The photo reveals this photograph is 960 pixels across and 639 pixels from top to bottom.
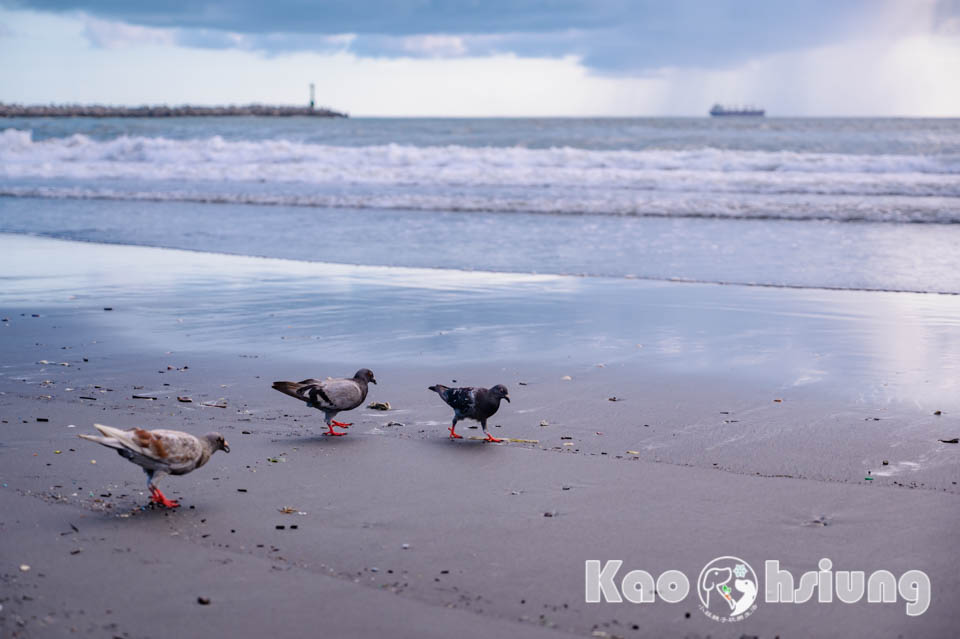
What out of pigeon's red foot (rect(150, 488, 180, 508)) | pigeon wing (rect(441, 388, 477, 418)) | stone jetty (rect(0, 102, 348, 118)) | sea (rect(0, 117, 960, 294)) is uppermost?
stone jetty (rect(0, 102, 348, 118))

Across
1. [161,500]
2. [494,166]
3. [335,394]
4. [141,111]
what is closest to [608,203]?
[494,166]

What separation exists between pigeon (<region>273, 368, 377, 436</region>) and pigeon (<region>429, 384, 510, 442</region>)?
0.62 meters

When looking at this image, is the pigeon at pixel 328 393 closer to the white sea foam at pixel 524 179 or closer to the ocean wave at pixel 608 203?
the ocean wave at pixel 608 203

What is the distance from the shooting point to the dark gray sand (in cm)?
341

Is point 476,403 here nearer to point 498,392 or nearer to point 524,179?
point 498,392

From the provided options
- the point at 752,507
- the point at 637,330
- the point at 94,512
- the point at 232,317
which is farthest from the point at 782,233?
the point at 94,512

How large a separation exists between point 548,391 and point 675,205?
14.6m

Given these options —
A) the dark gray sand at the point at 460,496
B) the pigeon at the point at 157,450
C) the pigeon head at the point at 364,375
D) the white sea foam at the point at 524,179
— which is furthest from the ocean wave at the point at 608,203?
the pigeon at the point at 157,450

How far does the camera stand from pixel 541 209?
20641mm

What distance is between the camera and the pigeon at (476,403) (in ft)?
18.5

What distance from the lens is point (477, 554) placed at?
3912 millimetres

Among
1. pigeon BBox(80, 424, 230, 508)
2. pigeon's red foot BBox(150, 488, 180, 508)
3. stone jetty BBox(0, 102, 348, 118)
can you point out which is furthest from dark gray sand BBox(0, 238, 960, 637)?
stone jetty BBox(0, 102, 348, 118)

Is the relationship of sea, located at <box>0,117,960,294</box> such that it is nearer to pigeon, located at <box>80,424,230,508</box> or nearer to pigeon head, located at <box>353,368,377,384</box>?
pigeon head, located at <box>353,368,377,384</box>

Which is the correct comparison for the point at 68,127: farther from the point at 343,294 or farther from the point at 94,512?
the point at 94,512
